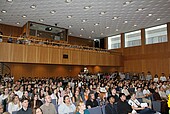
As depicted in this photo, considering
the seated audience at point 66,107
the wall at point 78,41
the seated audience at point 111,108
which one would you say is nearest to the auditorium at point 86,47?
the wall at point 78,41

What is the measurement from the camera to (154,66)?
14805 mm

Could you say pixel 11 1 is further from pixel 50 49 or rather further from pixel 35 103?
pixel 35 103

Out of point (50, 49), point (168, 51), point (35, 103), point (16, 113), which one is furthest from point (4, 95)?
point (168, 51)

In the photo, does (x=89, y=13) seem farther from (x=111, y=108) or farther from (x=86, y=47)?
(x=111, y=108)

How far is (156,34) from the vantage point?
14.8 m

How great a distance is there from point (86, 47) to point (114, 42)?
5.00 meters

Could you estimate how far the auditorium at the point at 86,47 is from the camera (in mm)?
9438

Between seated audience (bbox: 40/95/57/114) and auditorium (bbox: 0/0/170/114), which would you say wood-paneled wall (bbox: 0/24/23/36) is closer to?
auditorium (bbox: 0/0/170/114)

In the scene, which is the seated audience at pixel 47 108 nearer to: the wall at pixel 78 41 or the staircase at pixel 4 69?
the staircase at pixel 4 69

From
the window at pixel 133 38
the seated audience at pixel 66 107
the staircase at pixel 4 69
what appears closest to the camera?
the seated audience at pixel 66 107

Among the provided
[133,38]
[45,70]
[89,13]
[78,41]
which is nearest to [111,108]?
[89,13]

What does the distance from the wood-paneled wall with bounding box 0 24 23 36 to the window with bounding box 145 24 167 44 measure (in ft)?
38.7

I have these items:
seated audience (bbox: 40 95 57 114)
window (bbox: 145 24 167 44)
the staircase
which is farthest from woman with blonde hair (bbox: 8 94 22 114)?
window (bbox: 145 24 167 44)

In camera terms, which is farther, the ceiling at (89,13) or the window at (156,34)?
the window at (156,34)
